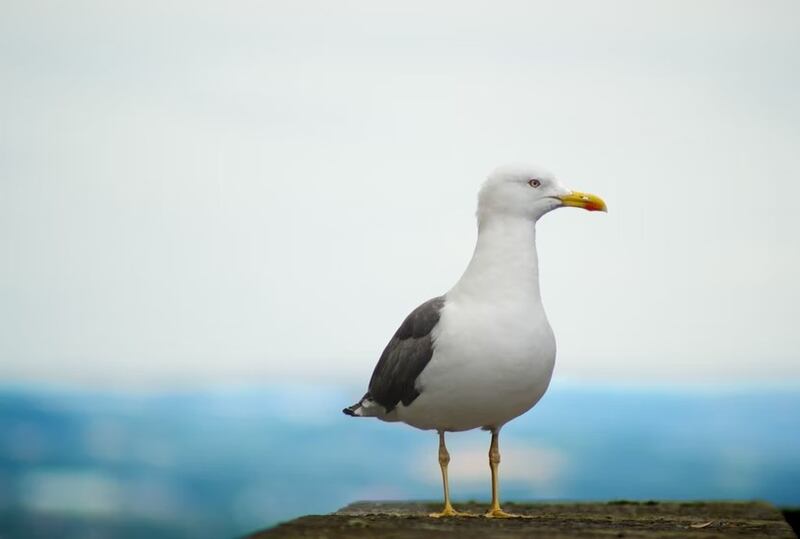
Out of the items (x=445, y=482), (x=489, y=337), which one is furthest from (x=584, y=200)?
(x=445, y=482)

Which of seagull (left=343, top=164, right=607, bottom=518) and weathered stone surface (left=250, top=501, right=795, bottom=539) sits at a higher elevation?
seagull (left=343, top=164, right=607, bottom=518)

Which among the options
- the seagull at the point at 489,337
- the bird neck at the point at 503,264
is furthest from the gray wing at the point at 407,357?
the bird neck at the point at 503,264

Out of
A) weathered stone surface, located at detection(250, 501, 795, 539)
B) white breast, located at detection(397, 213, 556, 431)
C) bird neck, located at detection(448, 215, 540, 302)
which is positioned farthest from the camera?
bird neck, located at detection(448, 215, 540, 302)

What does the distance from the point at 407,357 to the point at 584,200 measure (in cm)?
188

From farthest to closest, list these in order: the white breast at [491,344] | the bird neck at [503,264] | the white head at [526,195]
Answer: the white head at [526,195], the bird neck at [503,264], the white breast at [491,344]

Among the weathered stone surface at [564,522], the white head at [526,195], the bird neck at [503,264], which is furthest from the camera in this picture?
the white head at [526,195]

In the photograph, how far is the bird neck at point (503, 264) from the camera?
8.89 meters

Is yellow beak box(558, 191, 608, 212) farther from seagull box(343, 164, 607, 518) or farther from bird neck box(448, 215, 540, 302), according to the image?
bird neck box(448, 215, 540, 302)

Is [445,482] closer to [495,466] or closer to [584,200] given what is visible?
[495,466]

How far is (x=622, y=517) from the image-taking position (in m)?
10.1

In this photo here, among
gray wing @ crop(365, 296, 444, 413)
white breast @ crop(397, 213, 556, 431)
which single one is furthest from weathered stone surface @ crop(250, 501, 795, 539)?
gray wing @ crop(365, 296, 444, 413)

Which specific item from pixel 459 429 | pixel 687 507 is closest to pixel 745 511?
pixel 687 507

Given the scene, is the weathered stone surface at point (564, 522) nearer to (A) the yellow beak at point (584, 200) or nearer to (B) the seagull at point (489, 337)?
(B) the seagull at point (489, 337)

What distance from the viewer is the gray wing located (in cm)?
891
